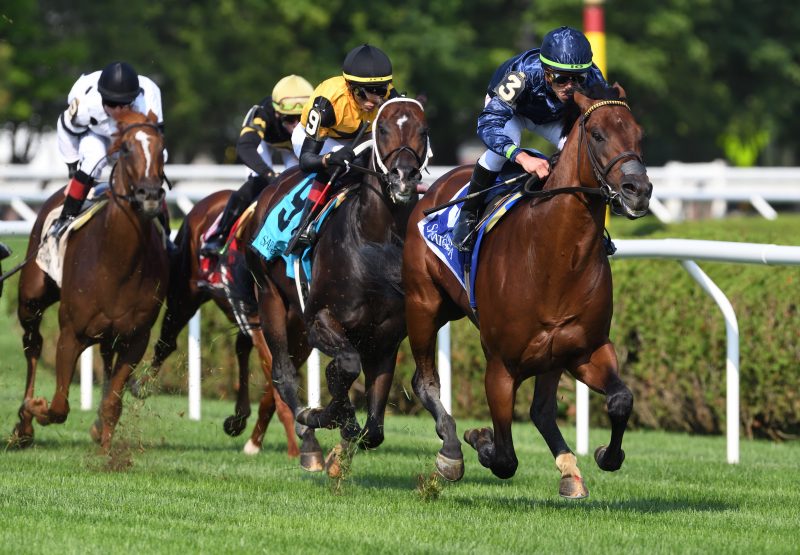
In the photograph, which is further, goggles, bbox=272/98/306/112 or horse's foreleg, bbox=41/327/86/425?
goggles, bbox=272/98/306/112

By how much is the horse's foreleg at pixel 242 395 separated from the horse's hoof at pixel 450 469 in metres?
2.22

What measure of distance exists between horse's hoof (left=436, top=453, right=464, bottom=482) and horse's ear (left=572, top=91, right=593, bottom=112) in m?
1.78

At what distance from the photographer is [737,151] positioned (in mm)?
42344

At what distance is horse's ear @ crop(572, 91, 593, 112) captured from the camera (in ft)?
20.7

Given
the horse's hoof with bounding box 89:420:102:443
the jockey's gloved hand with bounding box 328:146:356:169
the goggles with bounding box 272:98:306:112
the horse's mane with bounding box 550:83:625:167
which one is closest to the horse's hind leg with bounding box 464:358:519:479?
the horse's mane with bounding box 550:83:625:167

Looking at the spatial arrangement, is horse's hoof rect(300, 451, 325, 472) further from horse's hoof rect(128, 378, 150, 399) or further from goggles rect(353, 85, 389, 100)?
goggles rect(353, 85, 389, 100)

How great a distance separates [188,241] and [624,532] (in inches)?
186

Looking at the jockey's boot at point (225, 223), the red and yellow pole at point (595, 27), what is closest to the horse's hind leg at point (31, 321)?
the jockey's boot at point (225, 223)

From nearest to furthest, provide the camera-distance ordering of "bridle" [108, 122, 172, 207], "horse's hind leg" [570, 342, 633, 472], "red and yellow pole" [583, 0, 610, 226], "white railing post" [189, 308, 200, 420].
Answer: "horse's hind leg" [570, 342, 633, 472] < "bridle" [108, 122, 172, 207] < "white railing post" [189, 308, 200, 420] < "red and yellow pole" [583, 0, 610, 226]

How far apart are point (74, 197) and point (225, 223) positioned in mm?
956

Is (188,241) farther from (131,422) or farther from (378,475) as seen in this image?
(378,475)

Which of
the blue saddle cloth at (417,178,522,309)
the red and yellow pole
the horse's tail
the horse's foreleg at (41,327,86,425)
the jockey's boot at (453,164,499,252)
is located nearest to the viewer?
the blue saddle cloth at (417,178,522,309)

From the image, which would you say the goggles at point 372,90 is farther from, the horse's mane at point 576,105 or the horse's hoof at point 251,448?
the horse's hoof at point 251,448

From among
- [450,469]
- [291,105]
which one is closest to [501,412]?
[450,469]
